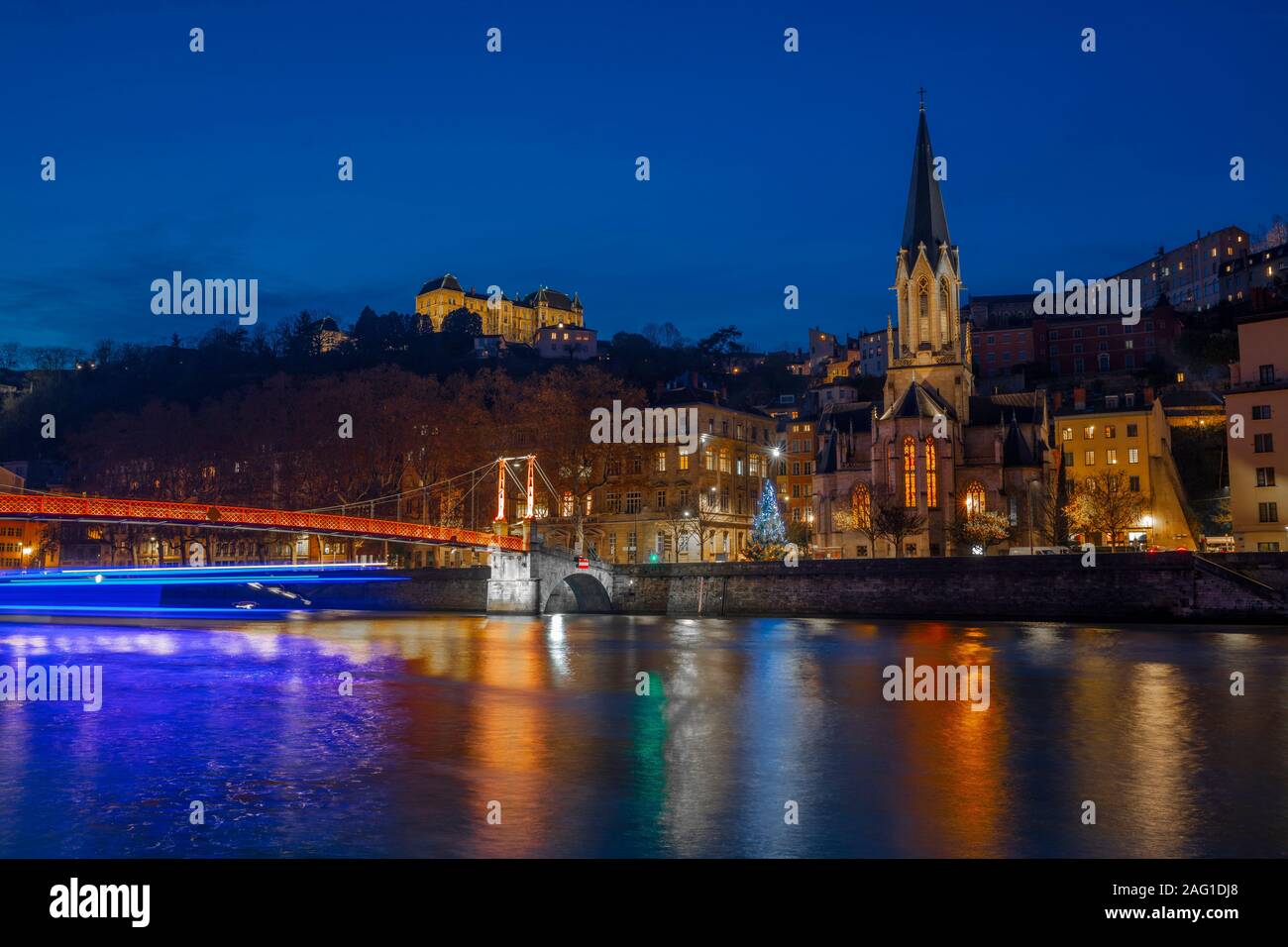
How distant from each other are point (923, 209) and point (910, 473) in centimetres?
2407

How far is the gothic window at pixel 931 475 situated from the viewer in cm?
8125

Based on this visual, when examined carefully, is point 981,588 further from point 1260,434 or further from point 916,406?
point 916,406

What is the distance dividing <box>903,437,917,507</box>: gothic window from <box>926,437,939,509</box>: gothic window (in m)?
0.93

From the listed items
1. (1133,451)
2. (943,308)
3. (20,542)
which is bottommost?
(20,542)

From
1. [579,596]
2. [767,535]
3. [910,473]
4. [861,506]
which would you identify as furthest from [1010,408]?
[579,596]

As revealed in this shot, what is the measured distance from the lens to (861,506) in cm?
Result: 8462

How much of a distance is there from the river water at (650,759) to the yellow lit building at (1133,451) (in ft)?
185

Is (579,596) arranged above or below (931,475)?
below

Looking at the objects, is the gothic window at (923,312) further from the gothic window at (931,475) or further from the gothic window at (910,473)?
the gothic window at (910,473)

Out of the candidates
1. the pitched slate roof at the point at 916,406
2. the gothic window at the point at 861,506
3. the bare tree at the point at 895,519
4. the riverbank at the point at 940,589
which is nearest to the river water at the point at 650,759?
the riverbank at the point at 940,589

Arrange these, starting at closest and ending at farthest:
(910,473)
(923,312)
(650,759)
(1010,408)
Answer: (650,759) < (910,473) < (1010,408) < (923,312)

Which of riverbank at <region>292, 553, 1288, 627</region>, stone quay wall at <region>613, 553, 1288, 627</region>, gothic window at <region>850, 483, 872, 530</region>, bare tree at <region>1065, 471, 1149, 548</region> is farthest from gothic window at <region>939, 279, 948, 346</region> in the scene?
stone quay wall at <region>613, 553, 1288, 627</region>

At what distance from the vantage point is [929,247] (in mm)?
90250
